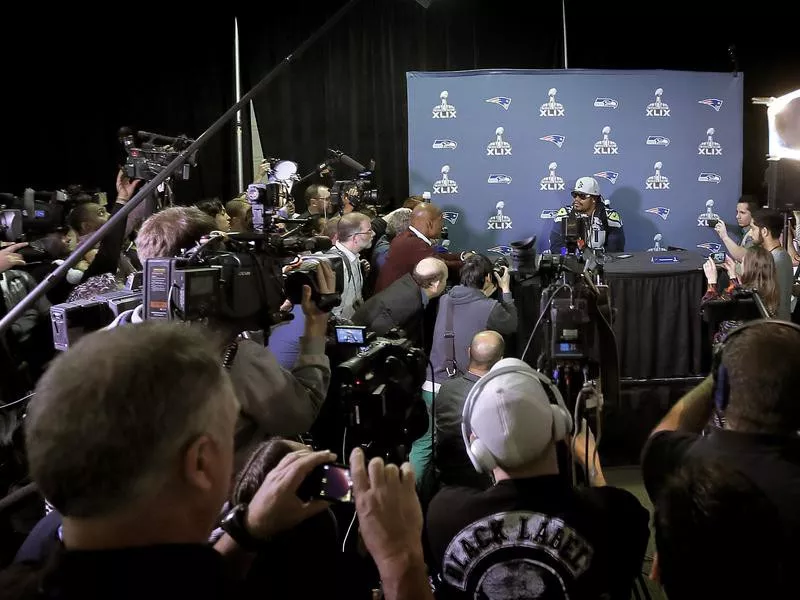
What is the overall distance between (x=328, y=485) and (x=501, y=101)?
5.91 m

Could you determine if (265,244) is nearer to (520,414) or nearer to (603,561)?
(520,414)

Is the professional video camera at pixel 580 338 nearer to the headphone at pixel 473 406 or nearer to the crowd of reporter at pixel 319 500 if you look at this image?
the crowd of reporter at pixel 319 500

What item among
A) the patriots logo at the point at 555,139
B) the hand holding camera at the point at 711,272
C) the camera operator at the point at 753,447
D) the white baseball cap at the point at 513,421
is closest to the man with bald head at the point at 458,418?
the white baseball cap at the point at 513,421

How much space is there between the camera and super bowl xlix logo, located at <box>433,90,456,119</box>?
6.39 m

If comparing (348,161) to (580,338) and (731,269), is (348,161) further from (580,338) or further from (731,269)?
(580,338)

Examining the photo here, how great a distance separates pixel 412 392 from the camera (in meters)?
1.97

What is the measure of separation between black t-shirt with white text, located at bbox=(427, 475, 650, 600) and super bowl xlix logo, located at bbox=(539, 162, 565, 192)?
5244 millimetres

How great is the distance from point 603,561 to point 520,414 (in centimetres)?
31

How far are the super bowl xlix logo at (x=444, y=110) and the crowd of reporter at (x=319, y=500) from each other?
→ 439cm

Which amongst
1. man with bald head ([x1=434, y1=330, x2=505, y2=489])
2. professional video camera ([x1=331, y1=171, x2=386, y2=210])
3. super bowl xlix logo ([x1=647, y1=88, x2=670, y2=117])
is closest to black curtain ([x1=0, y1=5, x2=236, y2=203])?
professional video camera ([x1=331, y1=171, x2=386, y2=210])

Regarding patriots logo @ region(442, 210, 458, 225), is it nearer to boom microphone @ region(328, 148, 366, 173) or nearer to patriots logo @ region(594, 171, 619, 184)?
boom microphone @ region(328, 148, 366, 173)

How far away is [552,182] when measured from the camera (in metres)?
6.47

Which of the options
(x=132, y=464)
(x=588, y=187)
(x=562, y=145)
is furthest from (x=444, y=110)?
(x=132, y=464)

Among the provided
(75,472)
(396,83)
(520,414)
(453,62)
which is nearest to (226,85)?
(396,83)
